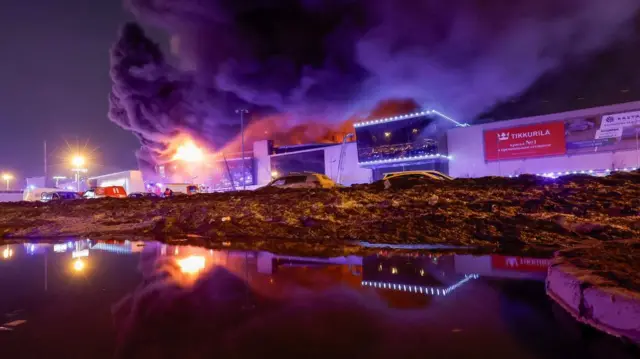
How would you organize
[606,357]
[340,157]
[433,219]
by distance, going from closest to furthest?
[606,357] → [433,219] → [340,157]

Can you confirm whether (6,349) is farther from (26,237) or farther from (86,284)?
(26,237)

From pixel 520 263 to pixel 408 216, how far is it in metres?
4.04

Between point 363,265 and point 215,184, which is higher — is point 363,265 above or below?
below

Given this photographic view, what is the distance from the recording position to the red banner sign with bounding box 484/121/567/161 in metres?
22.8

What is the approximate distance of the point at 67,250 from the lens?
8523mm

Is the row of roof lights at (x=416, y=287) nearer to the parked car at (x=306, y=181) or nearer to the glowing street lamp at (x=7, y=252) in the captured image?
the glowing street lamp at (x=7, y=252)

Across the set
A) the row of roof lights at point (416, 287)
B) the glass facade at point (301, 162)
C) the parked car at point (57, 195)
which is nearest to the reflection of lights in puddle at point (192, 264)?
the row of roof lights at point (416, 287)

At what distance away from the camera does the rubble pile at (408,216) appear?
821cm

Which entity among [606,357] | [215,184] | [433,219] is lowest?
[606,357]

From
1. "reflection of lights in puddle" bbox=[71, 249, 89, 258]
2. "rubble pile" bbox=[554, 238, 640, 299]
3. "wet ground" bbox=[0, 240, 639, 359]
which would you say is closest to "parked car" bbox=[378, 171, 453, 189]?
"wet ground" bbox=[0, 240, 639, 359]

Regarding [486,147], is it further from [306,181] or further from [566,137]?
[306,181]

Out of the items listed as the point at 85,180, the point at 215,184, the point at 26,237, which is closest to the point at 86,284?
the point at 26,237

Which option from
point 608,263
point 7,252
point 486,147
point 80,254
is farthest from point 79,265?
point 486,147

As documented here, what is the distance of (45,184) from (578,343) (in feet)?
213
